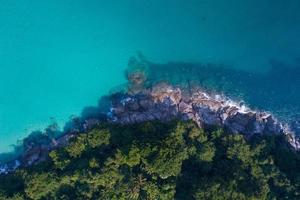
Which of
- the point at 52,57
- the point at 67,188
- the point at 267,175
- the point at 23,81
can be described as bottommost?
the point at 67,188

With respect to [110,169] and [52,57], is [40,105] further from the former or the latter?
[110,169]

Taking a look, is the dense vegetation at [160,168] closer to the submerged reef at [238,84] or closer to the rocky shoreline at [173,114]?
the rocky shoreline at [173,114]

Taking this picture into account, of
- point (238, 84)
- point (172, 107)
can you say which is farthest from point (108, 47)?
point (238, 84)

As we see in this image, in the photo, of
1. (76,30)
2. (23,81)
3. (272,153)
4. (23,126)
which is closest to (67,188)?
(23,126)

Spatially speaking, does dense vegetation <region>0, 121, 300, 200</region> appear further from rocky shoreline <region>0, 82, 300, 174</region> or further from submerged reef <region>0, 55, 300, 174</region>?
submerged reef <region>0, 55, 300, 174</region>

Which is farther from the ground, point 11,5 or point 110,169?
point 11,5

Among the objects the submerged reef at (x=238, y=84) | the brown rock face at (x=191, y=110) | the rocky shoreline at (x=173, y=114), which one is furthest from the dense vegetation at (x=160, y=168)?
the submerged reef at (x=238, y=84)
